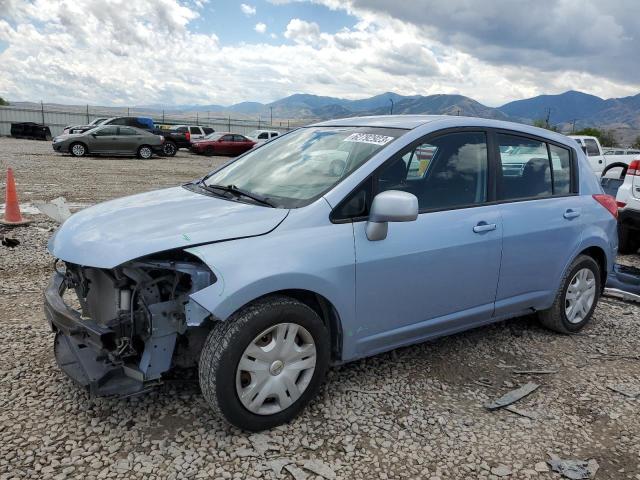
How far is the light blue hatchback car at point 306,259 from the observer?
2.73 m

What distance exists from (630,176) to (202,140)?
954 inches

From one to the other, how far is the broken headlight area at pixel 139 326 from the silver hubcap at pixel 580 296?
3095 mm

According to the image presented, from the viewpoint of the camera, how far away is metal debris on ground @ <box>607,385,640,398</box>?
359cm

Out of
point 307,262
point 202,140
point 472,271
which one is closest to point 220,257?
point 307,262

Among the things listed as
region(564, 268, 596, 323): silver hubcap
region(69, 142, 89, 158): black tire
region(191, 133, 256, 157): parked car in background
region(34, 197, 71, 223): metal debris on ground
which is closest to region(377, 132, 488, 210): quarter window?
region(564, 268, 596, 323): silver hubcap

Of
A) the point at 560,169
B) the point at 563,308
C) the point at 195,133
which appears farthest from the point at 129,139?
the point at 563,308

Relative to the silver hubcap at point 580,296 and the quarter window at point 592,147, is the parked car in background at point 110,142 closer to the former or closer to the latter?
the quarter window at point 592,147

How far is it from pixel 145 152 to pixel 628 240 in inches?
788

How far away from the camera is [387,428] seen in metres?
3.05

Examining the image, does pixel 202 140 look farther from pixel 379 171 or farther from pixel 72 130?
pixel 379 171

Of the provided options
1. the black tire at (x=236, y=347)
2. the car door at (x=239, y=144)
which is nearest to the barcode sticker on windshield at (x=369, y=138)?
the black tire at (x=236, y=347)

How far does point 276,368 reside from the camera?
2.88 meters

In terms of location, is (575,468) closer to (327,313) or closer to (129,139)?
(327,313)

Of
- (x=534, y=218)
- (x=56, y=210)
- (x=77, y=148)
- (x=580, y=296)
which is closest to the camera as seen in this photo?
(x=56, y=210)
